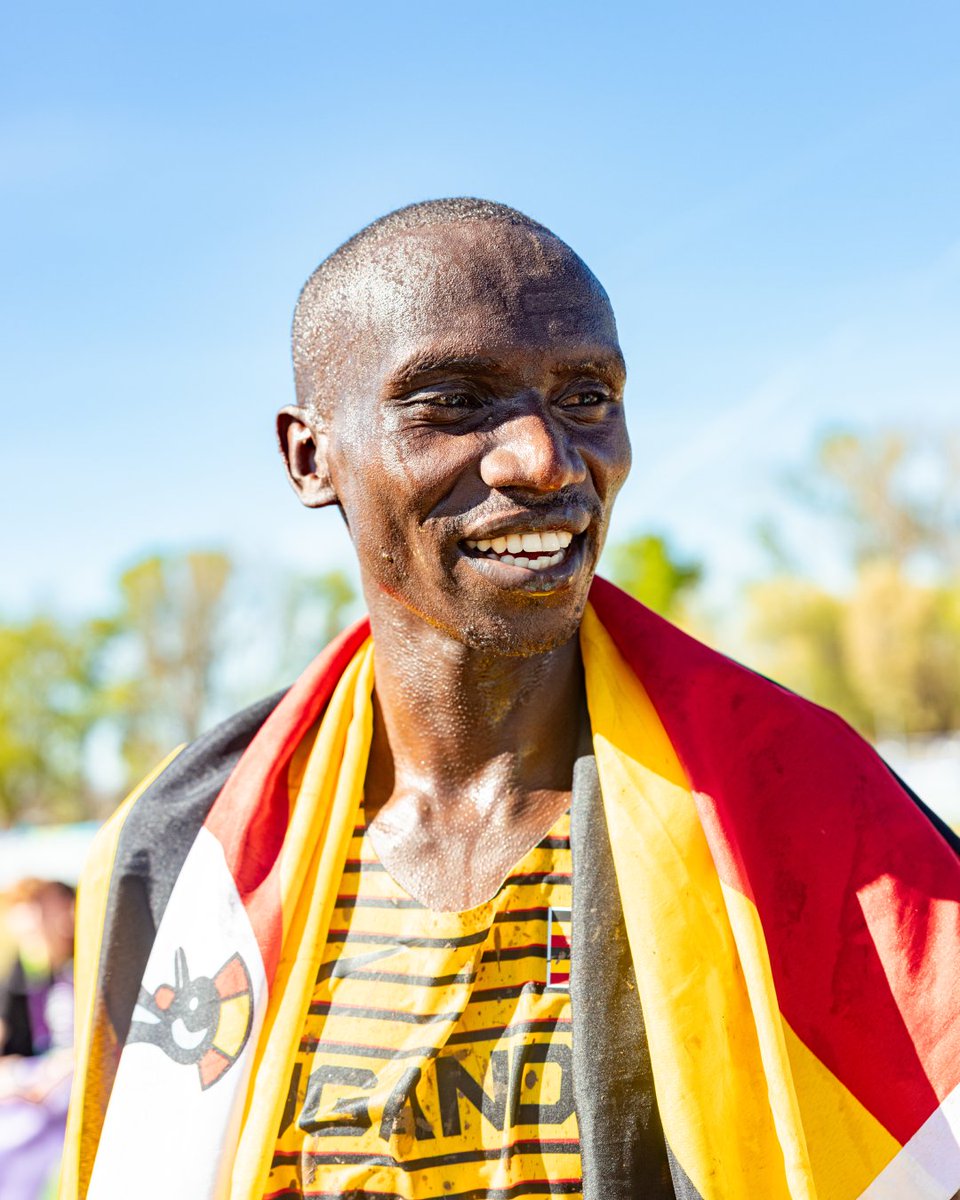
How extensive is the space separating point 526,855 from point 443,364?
789 millimetres

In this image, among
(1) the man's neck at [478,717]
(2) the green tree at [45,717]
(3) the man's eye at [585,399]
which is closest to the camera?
(3) the man's eye at [585,399]

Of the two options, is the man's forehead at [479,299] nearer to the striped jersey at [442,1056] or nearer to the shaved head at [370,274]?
the shaved head at [370,274]

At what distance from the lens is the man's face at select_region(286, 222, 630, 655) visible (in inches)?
72.9

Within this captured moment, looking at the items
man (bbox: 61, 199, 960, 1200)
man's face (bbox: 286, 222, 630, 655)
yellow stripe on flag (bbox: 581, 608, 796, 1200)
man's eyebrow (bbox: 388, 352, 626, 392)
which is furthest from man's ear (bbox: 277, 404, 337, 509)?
yellow stripe on flag (bbox: 581, 608, 796, 1200)

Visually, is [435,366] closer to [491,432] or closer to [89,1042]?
[491,432]

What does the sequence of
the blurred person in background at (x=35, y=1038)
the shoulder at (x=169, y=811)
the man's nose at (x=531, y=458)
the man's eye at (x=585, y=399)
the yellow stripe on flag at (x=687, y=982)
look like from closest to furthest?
the yellow stripe on flag at (x=687, y=982) < the man's nose at (x=531, y=458) < the man's eye at (x=585, y=399) < the shoulder at (x=169, y=811) < the blurred person in background at (x=35, y=1038)

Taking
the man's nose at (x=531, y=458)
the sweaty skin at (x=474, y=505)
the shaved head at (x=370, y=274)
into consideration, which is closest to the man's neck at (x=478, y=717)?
the sweaty skin at (x=474, y=505)

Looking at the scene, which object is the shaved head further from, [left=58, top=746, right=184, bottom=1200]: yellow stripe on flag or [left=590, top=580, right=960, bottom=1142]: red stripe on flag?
[left=58, top=746, right=184, bottom=1200]: yellow stripe on flag

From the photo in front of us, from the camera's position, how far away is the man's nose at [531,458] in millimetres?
1808

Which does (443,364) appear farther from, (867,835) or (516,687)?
(867,835)

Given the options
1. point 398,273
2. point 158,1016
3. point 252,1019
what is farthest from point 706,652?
point 158,1016

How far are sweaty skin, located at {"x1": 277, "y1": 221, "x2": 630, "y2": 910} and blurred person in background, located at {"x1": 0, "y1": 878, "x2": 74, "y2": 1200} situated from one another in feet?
10.8

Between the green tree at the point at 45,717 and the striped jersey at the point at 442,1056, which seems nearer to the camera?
the striped jersey at the point at 442,1056

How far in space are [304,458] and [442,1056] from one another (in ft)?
3.62
